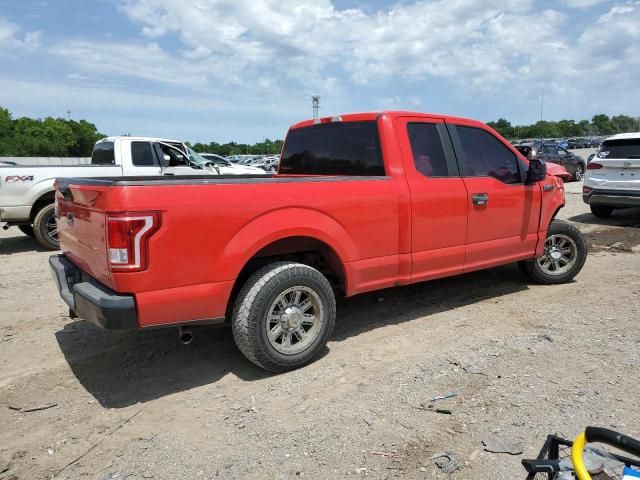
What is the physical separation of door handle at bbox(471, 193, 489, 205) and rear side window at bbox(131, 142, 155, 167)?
757cm

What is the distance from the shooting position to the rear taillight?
2908mm

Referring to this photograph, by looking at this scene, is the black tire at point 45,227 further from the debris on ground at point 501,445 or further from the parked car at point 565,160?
the parked car at point 565,160

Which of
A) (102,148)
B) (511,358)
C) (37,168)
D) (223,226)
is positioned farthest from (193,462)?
(102,148)

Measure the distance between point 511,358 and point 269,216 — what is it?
86.4 inches

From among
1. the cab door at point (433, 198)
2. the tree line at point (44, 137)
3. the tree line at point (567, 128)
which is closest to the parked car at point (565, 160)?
the cab door at point (433, 198)

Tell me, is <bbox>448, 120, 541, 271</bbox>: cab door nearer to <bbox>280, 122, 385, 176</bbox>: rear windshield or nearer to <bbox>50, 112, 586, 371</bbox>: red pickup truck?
<bbox>50, 112, 586, 371</bbox>: red pickup truck

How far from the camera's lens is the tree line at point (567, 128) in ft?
385

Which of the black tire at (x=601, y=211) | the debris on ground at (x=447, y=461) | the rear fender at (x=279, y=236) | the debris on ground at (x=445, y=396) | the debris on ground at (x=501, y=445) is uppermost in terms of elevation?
the rear fender at (x=279, y=236)

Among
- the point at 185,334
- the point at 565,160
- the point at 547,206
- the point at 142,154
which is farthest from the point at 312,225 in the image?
the point at 565,160

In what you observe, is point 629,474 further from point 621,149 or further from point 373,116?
point 621,149

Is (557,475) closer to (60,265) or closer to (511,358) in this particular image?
(511,358)

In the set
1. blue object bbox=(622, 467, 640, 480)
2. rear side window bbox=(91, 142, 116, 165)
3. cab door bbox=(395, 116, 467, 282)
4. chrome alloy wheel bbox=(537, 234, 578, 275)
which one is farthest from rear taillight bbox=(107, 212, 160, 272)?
rear side window bbox=(91, 142, 116, 165)

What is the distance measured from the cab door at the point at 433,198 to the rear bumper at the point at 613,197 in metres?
6.92

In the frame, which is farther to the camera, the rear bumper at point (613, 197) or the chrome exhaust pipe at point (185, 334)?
the rear bumper at point (613, 197)
